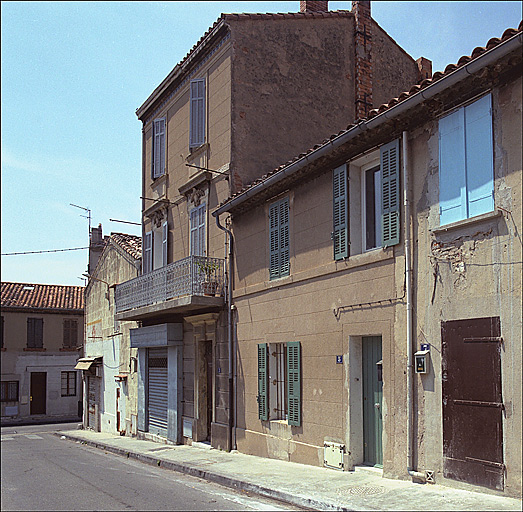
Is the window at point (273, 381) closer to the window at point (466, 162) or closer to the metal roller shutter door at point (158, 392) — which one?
the window at point (466, 162)

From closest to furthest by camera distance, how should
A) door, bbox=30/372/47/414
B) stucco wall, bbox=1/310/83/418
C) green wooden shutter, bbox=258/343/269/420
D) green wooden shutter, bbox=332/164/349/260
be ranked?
1. green wooden shutter, bbox=332/164/349/260
2. green wooden shutter, bbox=258/343/269/420
3. stucco wall, bbox=1/310/83/418
4. door, bbox=30/372/47/414

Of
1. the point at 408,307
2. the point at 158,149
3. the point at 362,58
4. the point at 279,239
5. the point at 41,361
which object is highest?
the point at 362,58

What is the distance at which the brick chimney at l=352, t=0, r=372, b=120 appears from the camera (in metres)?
17.2

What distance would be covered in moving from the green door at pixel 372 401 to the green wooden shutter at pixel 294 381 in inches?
67.5

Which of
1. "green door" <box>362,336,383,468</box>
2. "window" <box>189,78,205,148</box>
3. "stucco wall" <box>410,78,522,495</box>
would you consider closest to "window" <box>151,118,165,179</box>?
"window" <box>189,78,205,148</box>

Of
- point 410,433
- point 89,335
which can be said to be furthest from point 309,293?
point 89,335

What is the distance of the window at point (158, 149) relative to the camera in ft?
65.3

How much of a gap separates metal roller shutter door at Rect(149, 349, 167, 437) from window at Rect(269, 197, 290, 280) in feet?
22.7

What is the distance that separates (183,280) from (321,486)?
292 inches

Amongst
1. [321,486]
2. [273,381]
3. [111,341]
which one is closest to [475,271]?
[321,486]

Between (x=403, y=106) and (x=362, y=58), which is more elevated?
(x=362, y=58)

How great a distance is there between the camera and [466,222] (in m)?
8.34

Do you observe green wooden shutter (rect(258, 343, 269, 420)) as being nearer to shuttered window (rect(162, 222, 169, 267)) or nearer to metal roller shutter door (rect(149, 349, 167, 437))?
metal roller shutter door (rect(149, 349, 167, 437))

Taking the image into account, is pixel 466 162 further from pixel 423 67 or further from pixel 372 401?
pixel 423 67
